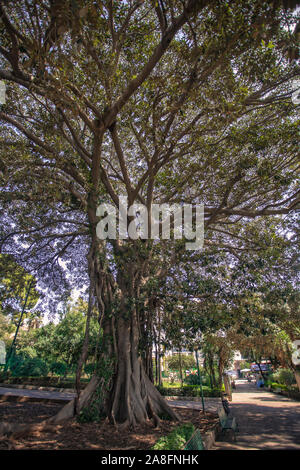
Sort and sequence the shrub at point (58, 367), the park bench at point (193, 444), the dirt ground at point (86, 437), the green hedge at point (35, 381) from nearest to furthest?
the park bench at point (193, 444)
the dirt ground at point (86, 437)
the green hedge at point (35, 381)
the shrub at point (58, 367)

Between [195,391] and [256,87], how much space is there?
→ 13.1 meters

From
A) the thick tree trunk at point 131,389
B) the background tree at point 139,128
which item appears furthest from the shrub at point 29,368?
the thick tree trunk at point 131,389

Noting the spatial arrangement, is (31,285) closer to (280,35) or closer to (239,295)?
(239,295)

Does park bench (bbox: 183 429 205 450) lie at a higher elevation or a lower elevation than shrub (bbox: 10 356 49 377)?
higher

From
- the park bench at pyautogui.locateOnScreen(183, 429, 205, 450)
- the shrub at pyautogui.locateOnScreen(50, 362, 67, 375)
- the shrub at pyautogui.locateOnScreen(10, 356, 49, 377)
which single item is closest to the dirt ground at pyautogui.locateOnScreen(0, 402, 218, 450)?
the park bench at pyautogui.locateOnScreen(183, 429, 205, 450)

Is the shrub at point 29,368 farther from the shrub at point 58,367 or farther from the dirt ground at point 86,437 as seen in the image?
the dirt ground at point 86,437

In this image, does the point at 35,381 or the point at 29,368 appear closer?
the point at 35,381

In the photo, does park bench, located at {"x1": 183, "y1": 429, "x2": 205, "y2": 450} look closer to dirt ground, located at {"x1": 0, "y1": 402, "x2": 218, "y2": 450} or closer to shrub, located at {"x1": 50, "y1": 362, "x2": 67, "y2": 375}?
dirt ground, located at {"x1": 0, "y1": 402, "x2": 218, "y2": 450}

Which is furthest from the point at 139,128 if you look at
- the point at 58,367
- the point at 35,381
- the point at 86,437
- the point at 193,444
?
the point at 35,381

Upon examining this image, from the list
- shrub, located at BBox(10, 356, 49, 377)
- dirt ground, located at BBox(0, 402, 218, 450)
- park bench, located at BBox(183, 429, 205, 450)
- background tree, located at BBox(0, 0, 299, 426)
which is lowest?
shrub, located at BBox(10, 356, 49, 377)

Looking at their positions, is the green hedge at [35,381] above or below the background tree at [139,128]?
below

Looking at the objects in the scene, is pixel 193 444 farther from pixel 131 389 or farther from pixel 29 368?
pixel 29 368
